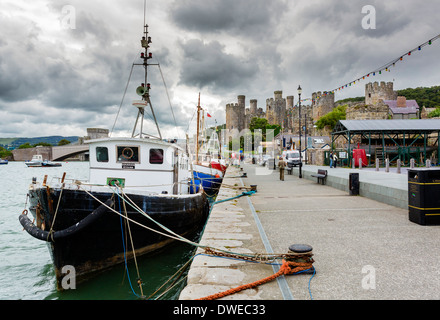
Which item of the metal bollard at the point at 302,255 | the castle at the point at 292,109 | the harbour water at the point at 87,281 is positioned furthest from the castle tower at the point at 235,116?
the metal bollard at the point at 302,255

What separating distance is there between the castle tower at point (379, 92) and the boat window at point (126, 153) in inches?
3201

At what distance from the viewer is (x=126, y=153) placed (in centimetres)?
998

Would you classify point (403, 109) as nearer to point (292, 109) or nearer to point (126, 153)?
point (292, 109)

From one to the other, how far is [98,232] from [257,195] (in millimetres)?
7629

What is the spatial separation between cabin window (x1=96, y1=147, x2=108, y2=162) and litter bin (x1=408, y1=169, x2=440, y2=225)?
9.01m

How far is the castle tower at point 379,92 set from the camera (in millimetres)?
79062

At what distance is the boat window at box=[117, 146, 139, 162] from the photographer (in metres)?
9.95

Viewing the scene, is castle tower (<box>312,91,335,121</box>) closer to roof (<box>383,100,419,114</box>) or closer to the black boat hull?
roof (<box>383,100,419,114</box>)

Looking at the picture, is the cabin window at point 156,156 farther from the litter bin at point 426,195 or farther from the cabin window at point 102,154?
the litter bin at point 426,195

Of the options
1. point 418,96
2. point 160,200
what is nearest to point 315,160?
point 160,200

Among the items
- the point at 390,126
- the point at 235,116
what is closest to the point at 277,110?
the point at 235,116

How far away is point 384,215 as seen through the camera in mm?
8398

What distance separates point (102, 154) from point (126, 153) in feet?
2.75

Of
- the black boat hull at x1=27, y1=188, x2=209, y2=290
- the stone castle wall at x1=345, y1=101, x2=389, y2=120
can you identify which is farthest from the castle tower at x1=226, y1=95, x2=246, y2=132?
the black boat hull at x1=27, y1=188, x2=209, y2=290
